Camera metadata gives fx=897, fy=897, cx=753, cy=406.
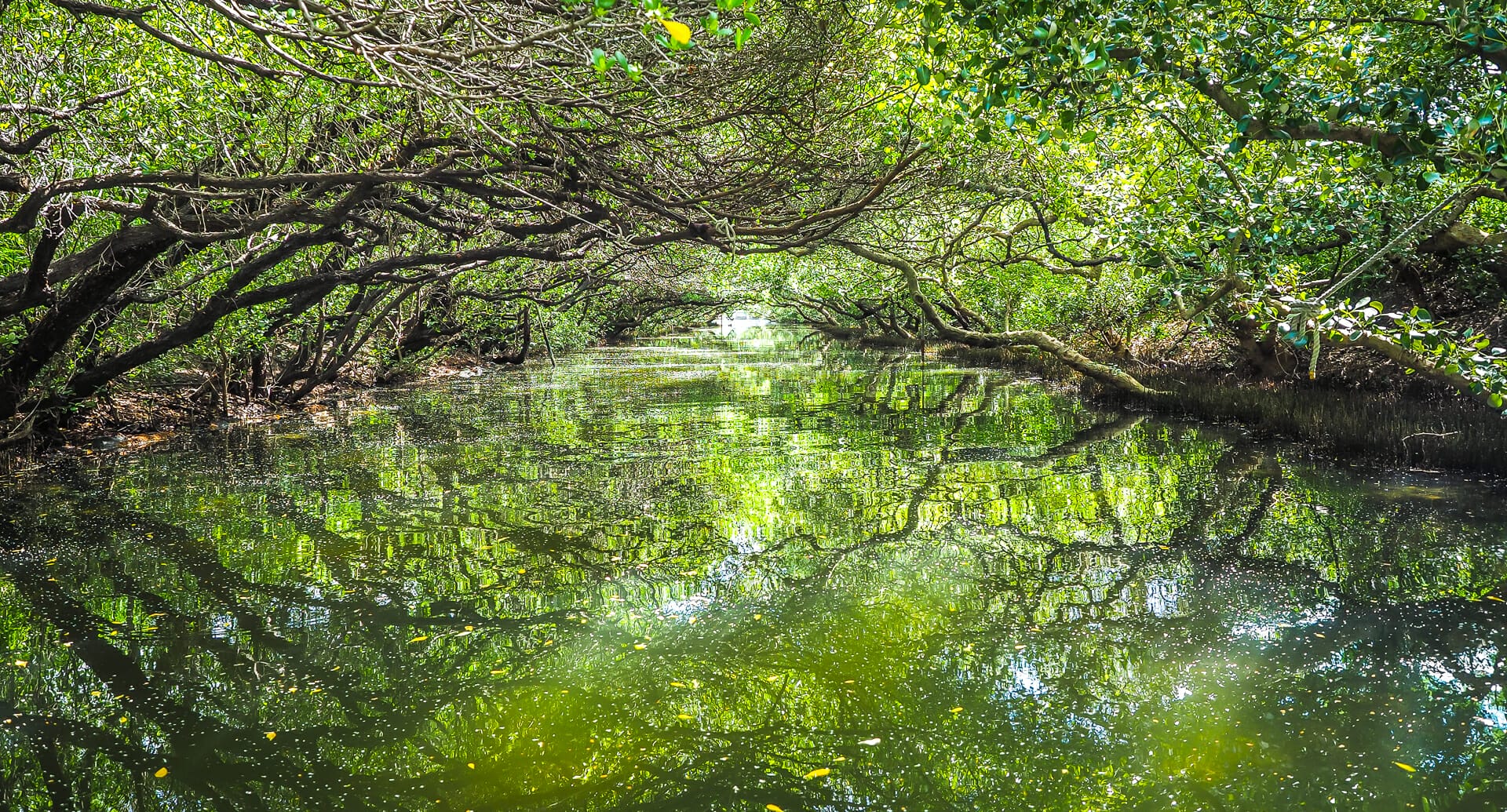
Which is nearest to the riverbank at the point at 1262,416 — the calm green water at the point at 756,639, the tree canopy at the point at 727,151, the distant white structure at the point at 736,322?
the tree canopy at the point at 727,151

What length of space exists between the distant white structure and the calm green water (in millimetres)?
49577

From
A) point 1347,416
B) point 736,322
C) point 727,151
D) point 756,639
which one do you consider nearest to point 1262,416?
point 1347,416

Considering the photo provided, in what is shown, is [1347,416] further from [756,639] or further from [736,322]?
[736,322]

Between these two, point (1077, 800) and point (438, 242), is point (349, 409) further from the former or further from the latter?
point (1077, 800)

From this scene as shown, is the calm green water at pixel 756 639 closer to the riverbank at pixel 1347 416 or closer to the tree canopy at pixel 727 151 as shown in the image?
the riverbank at pixel 1347 416

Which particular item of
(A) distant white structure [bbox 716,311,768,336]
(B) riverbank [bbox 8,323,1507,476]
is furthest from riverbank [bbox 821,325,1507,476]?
(A) distant white structure [bbox 716,311,768,336]

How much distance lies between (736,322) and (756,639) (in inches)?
3031

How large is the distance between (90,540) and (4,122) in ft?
8.98

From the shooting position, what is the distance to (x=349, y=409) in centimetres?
1427

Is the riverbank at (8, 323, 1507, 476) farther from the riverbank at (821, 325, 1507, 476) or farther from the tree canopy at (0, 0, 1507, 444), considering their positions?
the tree canopy at (0, 0, 1507, 444)

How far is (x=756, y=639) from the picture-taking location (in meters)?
4.26

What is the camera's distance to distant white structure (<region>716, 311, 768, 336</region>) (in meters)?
61.9

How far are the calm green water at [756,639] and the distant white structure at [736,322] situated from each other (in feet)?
163

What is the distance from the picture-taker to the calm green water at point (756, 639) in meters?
3.07
